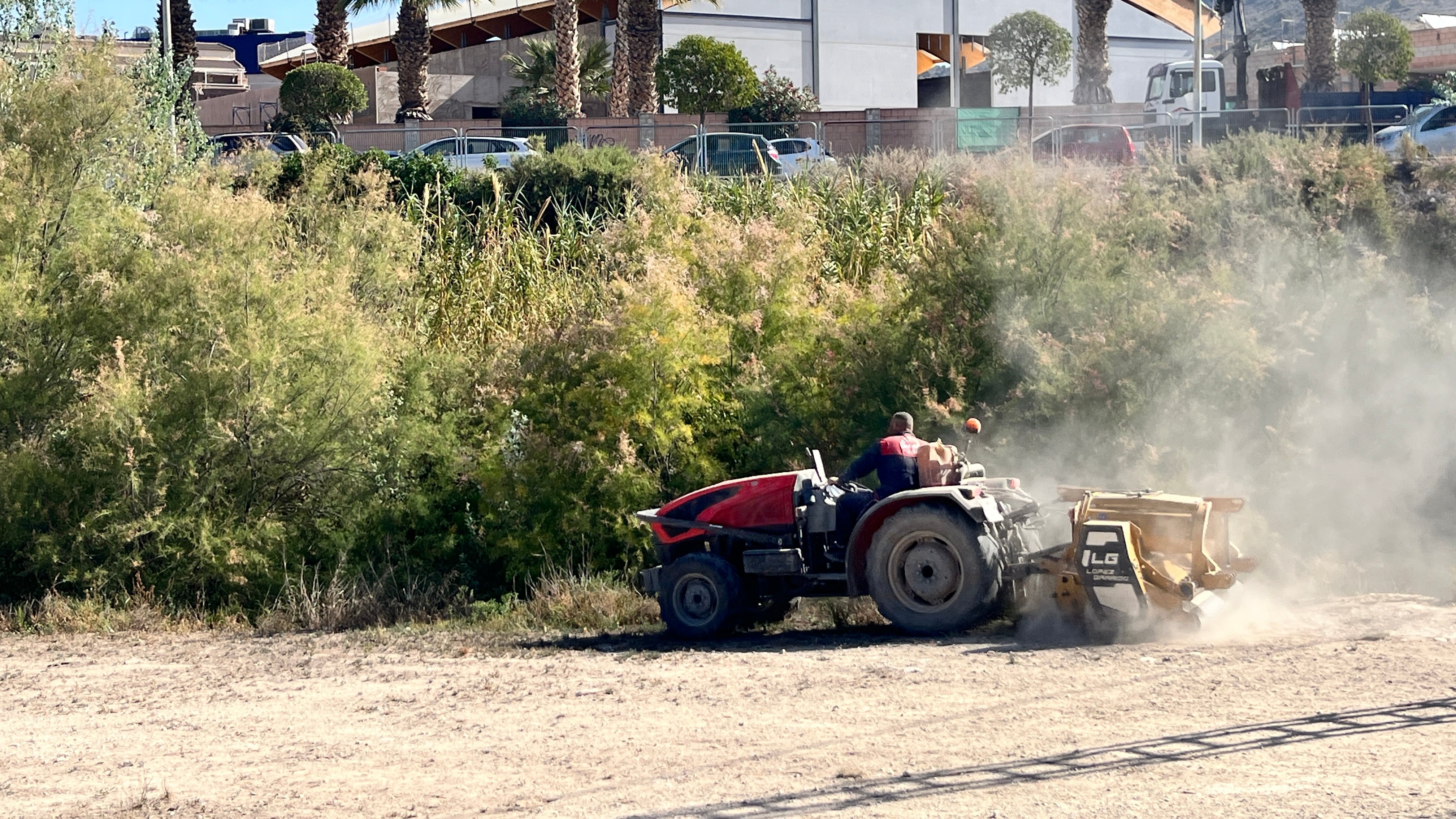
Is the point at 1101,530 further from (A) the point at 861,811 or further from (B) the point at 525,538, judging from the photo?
(B) the point at 525,538

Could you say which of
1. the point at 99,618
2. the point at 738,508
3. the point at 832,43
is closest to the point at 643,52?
the point at 832,43

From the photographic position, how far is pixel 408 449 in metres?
→ 14.7

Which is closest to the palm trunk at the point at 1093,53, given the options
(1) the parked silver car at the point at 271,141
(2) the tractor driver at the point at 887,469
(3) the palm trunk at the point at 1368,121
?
(3) the palm trunk at the point at 1368,121

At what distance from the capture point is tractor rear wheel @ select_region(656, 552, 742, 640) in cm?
1112

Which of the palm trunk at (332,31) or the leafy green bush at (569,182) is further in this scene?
the palm trunk at (332,31)

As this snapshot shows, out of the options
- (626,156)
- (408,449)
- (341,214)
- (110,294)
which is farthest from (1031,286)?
(626,156)

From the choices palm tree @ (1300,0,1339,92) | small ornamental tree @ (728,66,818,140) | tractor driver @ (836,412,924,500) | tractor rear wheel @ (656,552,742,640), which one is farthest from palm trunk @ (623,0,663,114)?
tractor driver @ (836,412,924,500)

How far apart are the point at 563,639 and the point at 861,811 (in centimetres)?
549

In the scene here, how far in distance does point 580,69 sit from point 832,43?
9.81 metres

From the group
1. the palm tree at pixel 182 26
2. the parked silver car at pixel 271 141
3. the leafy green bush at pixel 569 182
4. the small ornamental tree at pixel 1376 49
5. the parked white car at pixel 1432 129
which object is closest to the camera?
the leafy green bush at pixel 569 182

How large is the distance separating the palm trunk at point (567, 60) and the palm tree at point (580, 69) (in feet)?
32.1

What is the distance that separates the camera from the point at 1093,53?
51.5 metres

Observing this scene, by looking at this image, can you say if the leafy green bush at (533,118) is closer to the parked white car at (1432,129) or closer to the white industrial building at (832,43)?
the white industrial building at (832,43)

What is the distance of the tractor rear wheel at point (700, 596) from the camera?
36.5 ft
